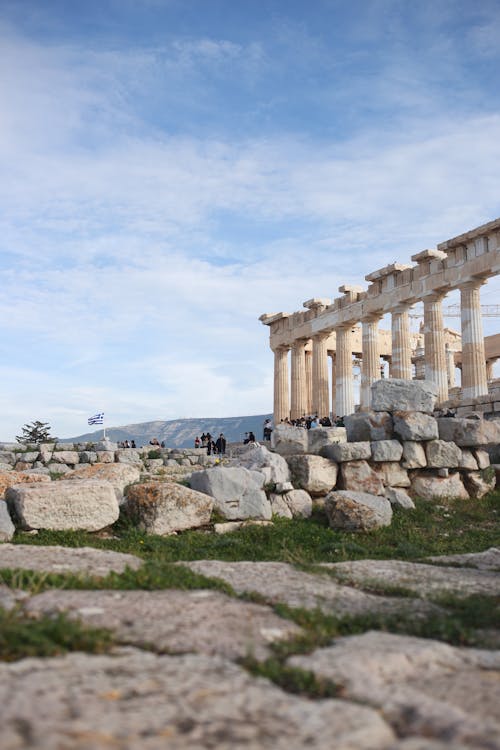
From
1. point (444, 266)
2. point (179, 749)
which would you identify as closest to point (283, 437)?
point (179, 749)

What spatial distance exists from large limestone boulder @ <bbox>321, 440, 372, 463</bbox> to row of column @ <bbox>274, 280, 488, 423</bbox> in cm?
1605

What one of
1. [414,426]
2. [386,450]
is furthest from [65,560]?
[414,426]

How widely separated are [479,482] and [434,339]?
67.1ft

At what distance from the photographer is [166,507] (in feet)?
38.8

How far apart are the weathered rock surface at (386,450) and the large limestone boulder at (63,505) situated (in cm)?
640

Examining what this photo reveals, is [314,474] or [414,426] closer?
[314,474]

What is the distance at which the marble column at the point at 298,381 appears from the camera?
152ft

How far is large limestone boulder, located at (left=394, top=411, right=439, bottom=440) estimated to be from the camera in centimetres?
1617

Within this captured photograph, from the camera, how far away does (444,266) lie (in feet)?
115

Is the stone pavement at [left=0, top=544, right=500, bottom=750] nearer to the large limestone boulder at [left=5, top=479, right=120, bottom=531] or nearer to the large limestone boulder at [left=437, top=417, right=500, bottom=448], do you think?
the large limestone boulder at [left=5, top=479, right=120, bottom=531]

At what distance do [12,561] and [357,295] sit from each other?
116 feet

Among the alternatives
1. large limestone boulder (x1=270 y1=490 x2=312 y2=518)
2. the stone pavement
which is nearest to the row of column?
large limestone boulder (x1=270 y1=490 x2=312 y2=518)

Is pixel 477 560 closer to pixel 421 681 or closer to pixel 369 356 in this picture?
pixel 421 681

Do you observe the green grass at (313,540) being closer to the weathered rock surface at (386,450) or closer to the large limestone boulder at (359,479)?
the large limestone boulder at (359,479)
